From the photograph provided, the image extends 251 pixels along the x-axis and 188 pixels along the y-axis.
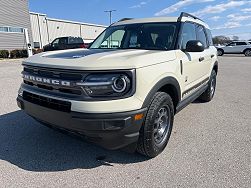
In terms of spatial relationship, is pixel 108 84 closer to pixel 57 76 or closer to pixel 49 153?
pixel 57 76

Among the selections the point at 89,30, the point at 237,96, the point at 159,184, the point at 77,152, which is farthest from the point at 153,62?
the point at 89,30

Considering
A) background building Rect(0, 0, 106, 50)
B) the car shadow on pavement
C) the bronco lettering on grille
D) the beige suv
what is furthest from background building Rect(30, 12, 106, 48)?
the beige suv

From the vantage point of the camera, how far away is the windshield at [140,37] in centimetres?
371

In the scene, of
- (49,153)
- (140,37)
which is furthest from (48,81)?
(140,37)

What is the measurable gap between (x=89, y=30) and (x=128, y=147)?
158 ft

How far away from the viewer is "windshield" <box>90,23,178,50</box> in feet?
12.2

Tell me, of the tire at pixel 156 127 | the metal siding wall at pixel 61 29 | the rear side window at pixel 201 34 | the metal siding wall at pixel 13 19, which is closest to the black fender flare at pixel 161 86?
the tire at pixel 156 127

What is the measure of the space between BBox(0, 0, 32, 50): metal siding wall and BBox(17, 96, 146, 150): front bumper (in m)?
26.8

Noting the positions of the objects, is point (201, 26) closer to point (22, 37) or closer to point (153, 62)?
point (153, 62)

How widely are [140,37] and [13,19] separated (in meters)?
27.0

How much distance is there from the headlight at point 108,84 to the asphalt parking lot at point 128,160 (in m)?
0.84

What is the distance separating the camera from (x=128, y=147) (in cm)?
280

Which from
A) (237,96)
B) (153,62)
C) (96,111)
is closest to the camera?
(96,111)

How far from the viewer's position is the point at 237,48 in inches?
1133
